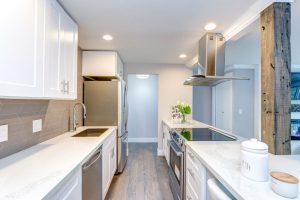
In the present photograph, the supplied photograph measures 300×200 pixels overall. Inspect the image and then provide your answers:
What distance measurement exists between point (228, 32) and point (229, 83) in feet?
8.00

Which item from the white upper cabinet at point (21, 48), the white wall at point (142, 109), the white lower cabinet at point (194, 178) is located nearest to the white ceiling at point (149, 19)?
the white upper cabinet at point (21, 48)

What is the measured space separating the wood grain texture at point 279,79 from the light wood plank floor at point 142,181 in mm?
1579

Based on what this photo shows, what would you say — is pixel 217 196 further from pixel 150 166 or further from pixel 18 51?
pixel 150 166

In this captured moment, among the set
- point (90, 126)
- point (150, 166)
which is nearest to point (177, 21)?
point (90, 126)

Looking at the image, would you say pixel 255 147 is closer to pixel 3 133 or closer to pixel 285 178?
pixel 285 178

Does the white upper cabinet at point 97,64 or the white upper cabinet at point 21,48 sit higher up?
the white upper cabinet at point 97,64

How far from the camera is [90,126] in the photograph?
2883mm

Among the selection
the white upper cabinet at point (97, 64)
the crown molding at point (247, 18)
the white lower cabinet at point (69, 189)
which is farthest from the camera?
the white upper cabinet at point (97, 64)

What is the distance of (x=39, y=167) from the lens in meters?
1.08

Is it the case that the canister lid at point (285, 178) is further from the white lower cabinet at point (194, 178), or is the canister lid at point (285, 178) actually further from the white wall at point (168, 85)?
the white wall at point (168, 85)

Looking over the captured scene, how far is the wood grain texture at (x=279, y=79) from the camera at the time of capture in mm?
1372

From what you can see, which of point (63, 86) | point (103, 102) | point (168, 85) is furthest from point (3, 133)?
point (168, 85)

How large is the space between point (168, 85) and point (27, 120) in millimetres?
3134

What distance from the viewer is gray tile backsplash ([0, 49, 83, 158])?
126 cm
